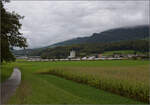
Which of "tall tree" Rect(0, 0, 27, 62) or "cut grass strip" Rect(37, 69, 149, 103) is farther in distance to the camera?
"tall tree" Rect(0, 0, 27, 62)

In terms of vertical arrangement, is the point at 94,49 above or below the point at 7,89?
above

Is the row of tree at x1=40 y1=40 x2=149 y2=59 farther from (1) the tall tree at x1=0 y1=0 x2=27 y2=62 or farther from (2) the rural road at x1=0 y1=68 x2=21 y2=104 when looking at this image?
(2) the rural road at x1=0 y1=68 x2=21 y2=104

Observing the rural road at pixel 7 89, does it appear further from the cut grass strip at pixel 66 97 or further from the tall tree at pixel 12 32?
the tall tree at pixel 12 32

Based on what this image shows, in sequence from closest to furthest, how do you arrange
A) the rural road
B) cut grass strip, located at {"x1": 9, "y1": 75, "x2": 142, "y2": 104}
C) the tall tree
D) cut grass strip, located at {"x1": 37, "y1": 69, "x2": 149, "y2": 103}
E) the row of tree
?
cut grass strip, located at {"x1": 9, "y1": 75, "x2": 142, "y2": 104} → the rural road → cut grass strip, located at {"x1": 37, "y1": 69, "x2": 149, "y2": 103} → the tall tree → the row of tree

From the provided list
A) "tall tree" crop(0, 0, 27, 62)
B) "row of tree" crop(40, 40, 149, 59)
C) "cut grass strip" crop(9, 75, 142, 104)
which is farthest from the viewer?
"row of tree" crop(40, 40, 149, 59)

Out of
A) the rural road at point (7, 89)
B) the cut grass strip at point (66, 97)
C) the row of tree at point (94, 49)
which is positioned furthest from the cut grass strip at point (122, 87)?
the row of tree at point (94, 49)

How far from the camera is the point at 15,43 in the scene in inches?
763

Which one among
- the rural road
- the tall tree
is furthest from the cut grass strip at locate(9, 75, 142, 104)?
the tall tree

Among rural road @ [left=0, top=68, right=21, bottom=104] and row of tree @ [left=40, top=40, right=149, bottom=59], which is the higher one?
row of tree @ [left=40, top=40, right=149, bottom=59]

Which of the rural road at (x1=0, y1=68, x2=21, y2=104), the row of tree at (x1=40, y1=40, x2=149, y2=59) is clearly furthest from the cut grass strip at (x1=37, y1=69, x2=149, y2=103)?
the row of tree at (x1=40, y1=40, x2=149, y2=59)

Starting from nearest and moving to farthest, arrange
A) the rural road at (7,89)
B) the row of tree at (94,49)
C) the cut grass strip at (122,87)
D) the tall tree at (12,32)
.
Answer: the rural road at (7,89) → the cut grass strip at (122,87) → the tall tree at (12,32) → the row of tree at (94,49)

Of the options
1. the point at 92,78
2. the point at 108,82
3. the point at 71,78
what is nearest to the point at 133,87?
the point at 108,82

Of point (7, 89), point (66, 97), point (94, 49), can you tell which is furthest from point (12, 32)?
point (94, 49)

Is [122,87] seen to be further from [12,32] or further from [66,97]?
[12,32]
